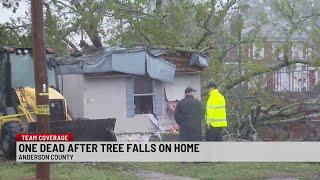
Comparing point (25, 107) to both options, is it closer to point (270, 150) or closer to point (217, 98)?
point (217, 98)

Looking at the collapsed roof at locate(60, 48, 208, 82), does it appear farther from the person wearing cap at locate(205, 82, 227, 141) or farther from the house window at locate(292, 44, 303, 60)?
the person wearing cap at locate(205, 82, 227, 141)

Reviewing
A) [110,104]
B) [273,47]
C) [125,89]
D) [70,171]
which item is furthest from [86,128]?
[273,47]

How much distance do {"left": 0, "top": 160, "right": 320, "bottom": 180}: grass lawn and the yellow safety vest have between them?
0.92 meters

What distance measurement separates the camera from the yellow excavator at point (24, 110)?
A: 1289cm

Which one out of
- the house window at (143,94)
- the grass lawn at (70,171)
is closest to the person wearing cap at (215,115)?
the grass lawn at (70,171)

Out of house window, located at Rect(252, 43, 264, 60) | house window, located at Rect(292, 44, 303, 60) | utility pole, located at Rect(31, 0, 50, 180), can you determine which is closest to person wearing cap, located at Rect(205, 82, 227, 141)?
utility pole, located at Rect(31, 0, 50, 180)

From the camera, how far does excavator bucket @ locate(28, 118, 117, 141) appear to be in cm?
1262

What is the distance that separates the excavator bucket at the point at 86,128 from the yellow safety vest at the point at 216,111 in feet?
7.84

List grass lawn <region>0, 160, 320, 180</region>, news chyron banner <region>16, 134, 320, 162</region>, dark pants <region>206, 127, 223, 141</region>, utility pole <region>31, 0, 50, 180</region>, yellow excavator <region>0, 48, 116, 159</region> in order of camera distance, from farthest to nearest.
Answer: yellow excavator <region>0, 48, 116, 159</region>
dark pants <region>206, 127, 223, 141</region>
grass lawn <region>0, 160, 320, 180</region>
news chyron banner <region>16, 134, 320, 162</region>
utility pole <region>31, 0, 50, 180</region>

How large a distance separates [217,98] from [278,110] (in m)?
6.48

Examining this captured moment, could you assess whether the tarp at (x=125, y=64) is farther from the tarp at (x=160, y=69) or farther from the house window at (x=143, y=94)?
the house window at (x=143, y=94)

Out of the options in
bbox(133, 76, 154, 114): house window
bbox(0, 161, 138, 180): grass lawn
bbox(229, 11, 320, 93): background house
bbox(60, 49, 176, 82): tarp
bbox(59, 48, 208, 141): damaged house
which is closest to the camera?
bbox(0, 161, 138, 180): grass lawn

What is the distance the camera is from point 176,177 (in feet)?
35.2

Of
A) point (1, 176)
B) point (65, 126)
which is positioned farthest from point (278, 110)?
point (1, 176)
